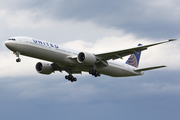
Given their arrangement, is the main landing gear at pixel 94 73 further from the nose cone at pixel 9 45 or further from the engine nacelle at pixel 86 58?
the nose cone at pixel 9 45

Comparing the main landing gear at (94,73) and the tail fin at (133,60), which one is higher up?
the tail fin at (133,60)

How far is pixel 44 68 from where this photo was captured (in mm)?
39375

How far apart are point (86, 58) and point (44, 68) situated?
863 centimetres

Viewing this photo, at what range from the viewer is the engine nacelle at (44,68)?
39.4 meters

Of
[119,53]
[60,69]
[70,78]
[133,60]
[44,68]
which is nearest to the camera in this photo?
[119,53]

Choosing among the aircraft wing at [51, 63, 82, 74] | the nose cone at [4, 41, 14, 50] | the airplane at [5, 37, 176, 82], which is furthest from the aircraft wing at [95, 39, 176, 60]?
the nose cone at [4, 41, 14, 50]

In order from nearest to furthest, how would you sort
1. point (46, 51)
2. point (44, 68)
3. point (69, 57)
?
point (46, 51) < point (69, 57) < point (44, 68)

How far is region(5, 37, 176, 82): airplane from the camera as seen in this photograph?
3167cm

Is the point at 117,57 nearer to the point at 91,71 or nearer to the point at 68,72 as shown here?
the point at 91,71

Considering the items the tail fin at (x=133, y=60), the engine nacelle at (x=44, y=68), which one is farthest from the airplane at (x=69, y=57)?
the tail fin at (x=133, y=60)

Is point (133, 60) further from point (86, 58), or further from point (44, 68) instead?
point (44, 68)

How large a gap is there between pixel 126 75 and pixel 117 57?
22.1 ft

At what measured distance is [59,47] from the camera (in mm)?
34156

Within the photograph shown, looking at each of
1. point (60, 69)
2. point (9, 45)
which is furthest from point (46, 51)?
point (60, 69)
